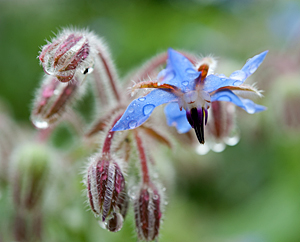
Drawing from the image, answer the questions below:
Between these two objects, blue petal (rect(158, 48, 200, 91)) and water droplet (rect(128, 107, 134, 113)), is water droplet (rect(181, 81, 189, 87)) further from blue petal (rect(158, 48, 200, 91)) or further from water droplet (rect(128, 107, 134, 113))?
water droplet (rect(128, 107, 134, 113))

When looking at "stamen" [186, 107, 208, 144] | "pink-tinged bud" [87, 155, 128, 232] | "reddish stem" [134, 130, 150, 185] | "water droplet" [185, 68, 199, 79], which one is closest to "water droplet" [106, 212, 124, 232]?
"pink-tinged bud" [87, 155, 128, 232]

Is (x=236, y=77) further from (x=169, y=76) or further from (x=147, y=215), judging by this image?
(x=147, y=215)

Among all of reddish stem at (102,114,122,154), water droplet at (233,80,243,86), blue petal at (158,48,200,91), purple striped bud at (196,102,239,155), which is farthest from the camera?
purple striped bud at (196,102,239,155)

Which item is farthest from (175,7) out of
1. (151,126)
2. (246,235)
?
(151,126)

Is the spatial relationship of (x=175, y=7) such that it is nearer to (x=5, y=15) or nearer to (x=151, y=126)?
(x=5, y=15)

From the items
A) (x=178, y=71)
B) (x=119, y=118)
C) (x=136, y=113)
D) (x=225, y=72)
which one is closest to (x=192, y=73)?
(x=178, y=71)

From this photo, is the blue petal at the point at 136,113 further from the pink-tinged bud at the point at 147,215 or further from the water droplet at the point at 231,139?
the water droplet at the point at 231,139

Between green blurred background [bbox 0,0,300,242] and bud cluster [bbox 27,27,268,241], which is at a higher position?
green blurred background [bbox 0,0,300,242]
